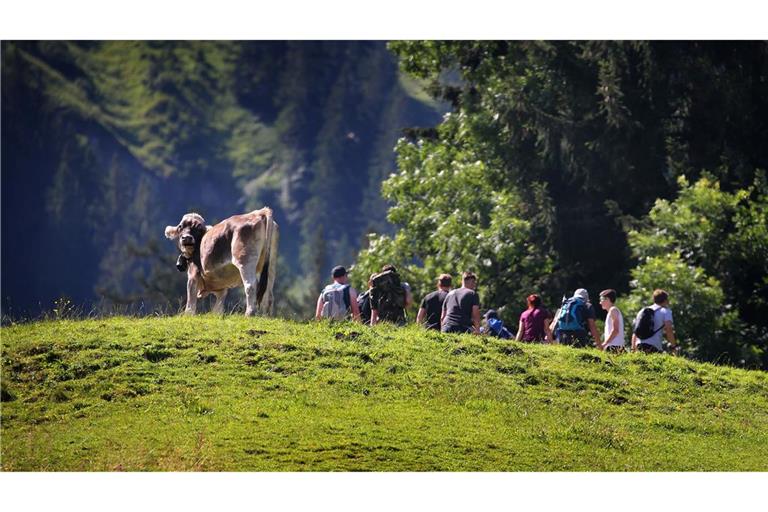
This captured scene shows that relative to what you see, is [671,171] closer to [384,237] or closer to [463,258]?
[463,258]

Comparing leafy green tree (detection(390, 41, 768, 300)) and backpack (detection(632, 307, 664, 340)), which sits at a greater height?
leafy green tree (detection(390, 41, 768, 300))

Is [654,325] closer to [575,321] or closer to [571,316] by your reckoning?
[575,321]

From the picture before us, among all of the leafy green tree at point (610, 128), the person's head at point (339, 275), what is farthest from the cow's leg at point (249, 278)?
the leafy green tree at point (610, 128)

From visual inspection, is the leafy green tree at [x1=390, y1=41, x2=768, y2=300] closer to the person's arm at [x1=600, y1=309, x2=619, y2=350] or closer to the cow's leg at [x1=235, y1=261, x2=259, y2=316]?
the person's arm at [x1=600, y1=309, x2=619, y2=350]

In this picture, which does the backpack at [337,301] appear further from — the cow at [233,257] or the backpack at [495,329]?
the backpack at [495,329]

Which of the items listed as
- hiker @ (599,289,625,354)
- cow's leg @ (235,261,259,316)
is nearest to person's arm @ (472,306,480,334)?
hiker @ (599,289,625,354)

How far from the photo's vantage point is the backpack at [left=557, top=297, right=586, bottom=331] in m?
28.3

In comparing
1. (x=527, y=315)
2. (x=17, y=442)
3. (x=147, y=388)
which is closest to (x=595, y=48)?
(x=527, y=315)

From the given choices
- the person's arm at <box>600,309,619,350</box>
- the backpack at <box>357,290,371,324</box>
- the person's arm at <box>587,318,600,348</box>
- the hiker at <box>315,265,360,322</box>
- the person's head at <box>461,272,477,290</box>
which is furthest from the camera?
the backpack at <box>357,290,371,324</box>

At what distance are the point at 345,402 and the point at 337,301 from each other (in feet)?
14.9

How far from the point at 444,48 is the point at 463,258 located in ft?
25.2

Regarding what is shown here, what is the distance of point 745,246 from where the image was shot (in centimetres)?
3962

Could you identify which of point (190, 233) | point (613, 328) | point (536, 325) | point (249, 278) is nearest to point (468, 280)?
point (536, 325)

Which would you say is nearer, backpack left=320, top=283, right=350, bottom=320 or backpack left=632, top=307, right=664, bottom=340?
backpack left=320, top=283, right=350, bottom=320
